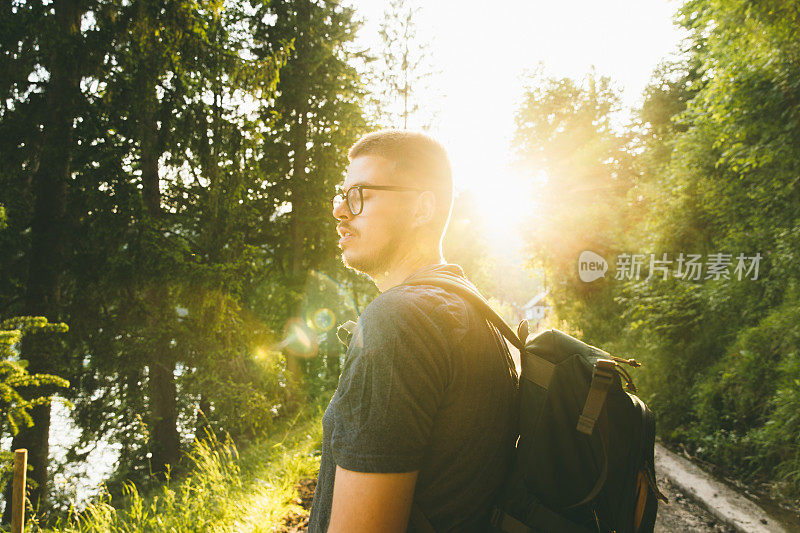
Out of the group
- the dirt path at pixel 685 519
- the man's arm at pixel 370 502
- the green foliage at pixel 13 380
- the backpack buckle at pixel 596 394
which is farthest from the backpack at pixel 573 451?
the dirt path at pixel 685 519

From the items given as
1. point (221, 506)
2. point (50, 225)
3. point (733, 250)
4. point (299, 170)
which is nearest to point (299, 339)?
point (299, 170)

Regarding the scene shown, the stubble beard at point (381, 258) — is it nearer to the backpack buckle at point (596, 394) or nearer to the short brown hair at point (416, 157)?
the short brown hair at point (416, 157)

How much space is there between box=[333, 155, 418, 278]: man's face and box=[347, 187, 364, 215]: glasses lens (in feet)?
0.05

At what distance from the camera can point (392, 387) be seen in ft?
3.36

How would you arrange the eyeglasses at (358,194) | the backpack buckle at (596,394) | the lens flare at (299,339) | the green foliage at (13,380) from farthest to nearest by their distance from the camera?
the lens flare at (299,339) → the green foliage at (13,380) → the eyeglasses at (358,194) → the backpack buckle at (596,394)

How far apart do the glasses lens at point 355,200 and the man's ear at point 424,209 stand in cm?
21

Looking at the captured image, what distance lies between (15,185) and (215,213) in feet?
9.87

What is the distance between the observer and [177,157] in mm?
8922

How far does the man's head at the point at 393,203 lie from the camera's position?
1.58 metres

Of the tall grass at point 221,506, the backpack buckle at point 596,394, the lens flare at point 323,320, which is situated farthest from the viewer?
the lens flare at point 323,320

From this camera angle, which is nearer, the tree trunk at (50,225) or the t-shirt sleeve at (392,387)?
the t-shirt sleeve at (392,387)

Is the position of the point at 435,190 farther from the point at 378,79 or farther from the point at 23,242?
the point at 378,79

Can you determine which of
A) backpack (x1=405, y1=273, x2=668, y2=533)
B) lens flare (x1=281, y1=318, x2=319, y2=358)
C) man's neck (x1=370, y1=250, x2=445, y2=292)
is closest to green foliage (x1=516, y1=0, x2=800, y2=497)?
backpack (x1=405, y1=273, x2=668, y2=533)

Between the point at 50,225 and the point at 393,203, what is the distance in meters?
7.71
